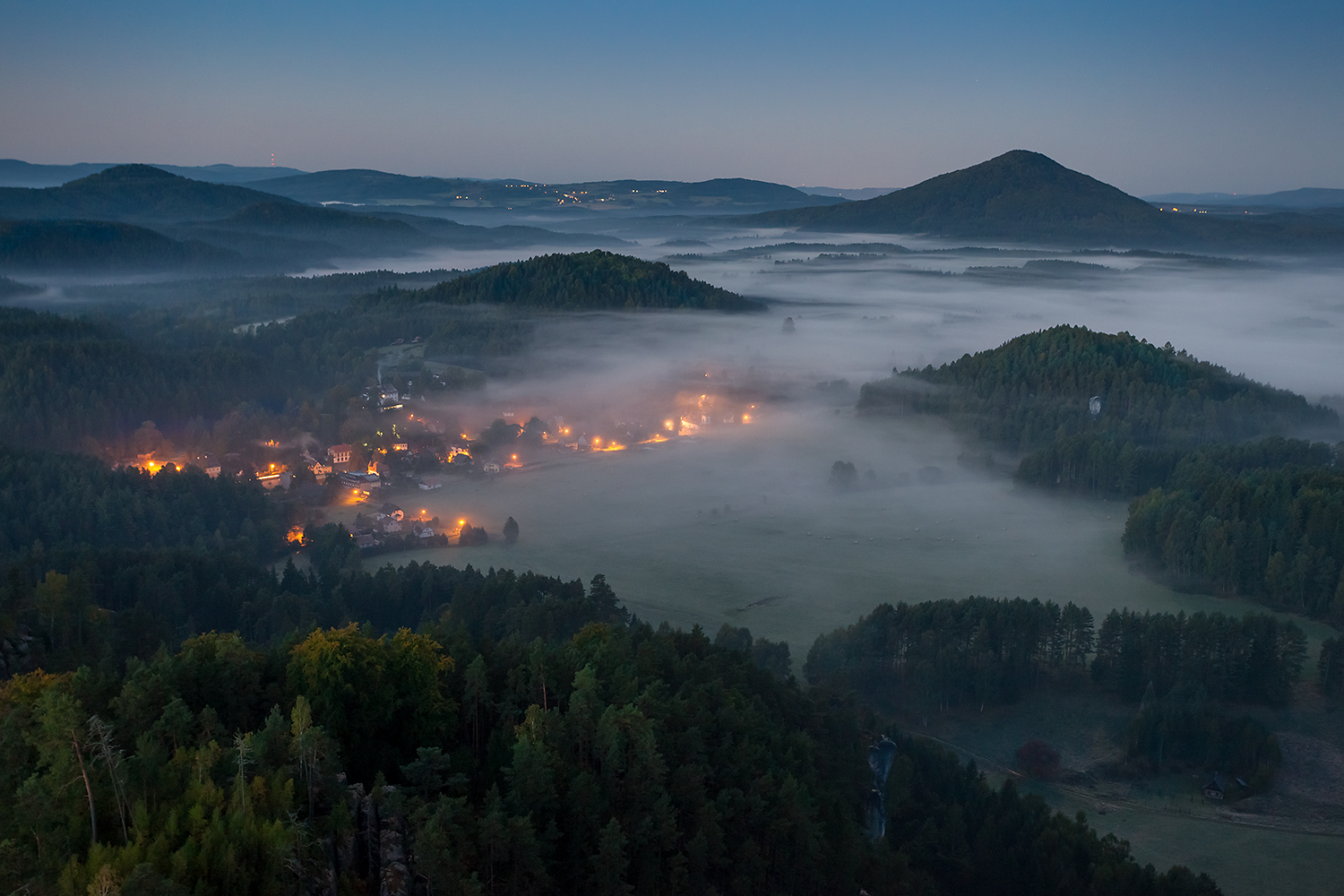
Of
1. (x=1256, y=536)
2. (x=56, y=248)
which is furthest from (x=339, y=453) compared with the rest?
(x=56, y=248)

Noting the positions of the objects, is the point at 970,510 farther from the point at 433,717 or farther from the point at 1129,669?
the point at 433,717

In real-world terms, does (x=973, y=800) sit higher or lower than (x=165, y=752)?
lower

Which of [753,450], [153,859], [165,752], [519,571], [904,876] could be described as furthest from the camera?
[753,450]

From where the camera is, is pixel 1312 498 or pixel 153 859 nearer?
pixel 153 859

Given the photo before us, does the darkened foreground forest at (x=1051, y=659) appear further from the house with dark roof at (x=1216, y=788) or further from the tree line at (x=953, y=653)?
the house with dark roof at (x=1216, y=788)

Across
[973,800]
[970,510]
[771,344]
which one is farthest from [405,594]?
[771,344]

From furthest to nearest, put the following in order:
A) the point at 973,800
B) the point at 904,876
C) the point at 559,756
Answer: the point at 973,800 → the point at 904,876 → the point at 559,756

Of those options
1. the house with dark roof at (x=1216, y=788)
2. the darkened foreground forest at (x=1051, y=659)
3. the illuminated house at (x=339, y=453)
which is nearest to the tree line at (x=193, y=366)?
the illuminated house at (x=339, y=453)
